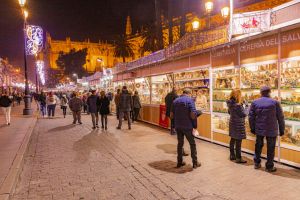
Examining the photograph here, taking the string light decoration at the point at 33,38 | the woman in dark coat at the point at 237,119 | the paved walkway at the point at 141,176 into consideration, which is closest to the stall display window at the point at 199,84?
the paved walkway at the point at 141,176

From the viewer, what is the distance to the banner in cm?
689

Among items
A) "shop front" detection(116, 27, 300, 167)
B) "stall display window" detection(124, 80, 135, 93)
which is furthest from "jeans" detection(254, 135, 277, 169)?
"stall display window" detection(124, 80, 135, 93)

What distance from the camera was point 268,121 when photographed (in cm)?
621

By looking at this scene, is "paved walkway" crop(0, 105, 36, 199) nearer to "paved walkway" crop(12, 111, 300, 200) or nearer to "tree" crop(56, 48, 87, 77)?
"paved walkway" crop(12, 111, 300, 200)

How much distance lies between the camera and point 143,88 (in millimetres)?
16922

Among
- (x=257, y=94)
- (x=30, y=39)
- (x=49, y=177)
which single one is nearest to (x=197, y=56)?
(x=257, y=94)

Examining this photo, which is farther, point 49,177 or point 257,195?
point 49,177

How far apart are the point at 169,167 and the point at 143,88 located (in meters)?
10.2

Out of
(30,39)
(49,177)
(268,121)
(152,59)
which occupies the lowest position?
(49,177)

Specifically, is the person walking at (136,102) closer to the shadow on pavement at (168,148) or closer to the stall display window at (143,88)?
the stall display window at (143,88)

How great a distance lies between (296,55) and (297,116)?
138 cm

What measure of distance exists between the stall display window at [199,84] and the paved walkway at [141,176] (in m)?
1.65

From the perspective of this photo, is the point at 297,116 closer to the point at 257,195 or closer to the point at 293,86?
the point at 293,86

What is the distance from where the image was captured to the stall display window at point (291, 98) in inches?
264
